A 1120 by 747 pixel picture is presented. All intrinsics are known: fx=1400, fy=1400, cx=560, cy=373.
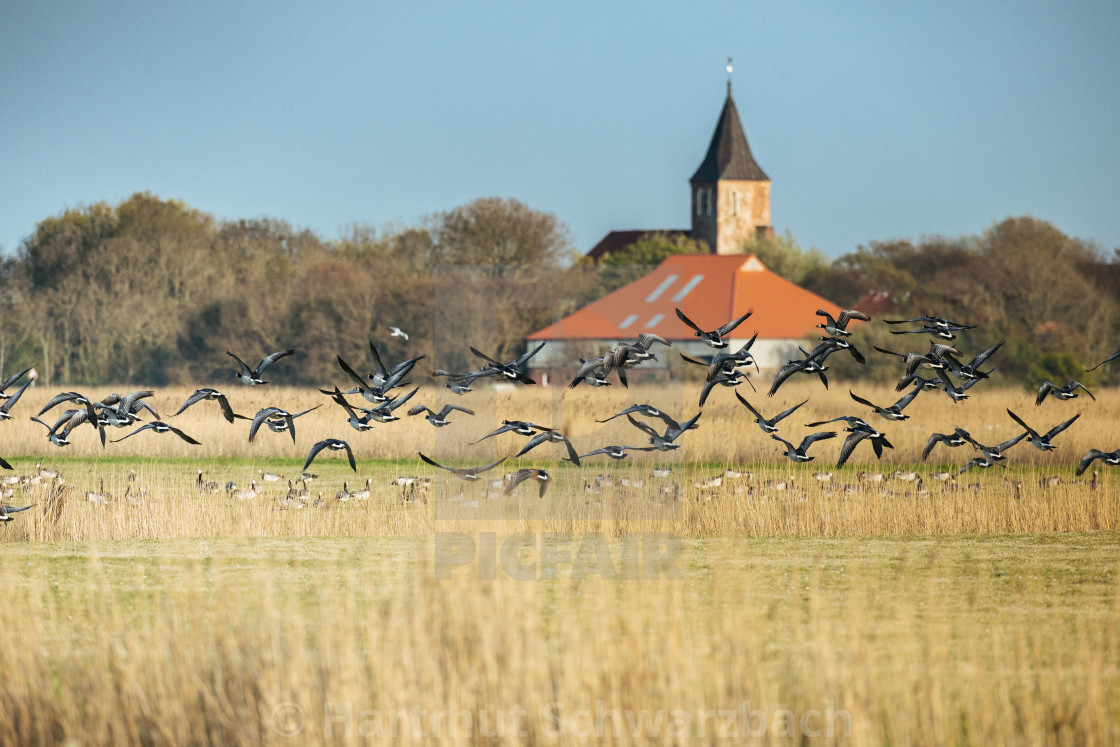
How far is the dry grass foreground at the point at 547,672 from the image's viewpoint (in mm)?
6023

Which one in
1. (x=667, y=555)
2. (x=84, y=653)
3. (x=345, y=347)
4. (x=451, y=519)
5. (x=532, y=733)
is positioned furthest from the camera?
(x=345, y=347)

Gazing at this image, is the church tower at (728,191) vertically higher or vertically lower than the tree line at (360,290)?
higher

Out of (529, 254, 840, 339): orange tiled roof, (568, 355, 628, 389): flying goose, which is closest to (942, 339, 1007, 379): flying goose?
(568, 355, 628, 389): flying goose

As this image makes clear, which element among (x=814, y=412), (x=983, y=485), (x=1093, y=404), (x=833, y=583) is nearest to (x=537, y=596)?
(x=833, y=583)

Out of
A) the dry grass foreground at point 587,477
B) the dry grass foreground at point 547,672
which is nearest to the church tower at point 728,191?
the dry grass foreground at point 587,477

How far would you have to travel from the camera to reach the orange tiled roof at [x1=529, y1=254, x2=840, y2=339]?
112 ft

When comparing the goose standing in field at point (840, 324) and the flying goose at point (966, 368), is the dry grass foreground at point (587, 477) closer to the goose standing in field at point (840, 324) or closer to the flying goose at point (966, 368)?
the flying goose at point (966, 368)

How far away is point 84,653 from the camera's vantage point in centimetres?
762

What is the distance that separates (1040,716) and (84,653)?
493cm

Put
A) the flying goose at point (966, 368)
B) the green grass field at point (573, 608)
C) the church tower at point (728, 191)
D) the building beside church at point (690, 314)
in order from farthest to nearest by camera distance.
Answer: the church tower at point (728, 191) < the building beside church at point (690, 314) < the flying goose at point (966, 368) < the green grass field at point (573, 608)

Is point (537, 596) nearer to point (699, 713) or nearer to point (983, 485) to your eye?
point (699, 713)

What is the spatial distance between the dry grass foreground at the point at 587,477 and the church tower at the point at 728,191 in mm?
69875

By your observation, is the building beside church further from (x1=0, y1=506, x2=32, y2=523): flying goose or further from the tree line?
(x1=0, y1=506, x2=32, y2=523): flying goose

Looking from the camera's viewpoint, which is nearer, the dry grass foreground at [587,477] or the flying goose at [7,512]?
the flying goose at [7,512]
